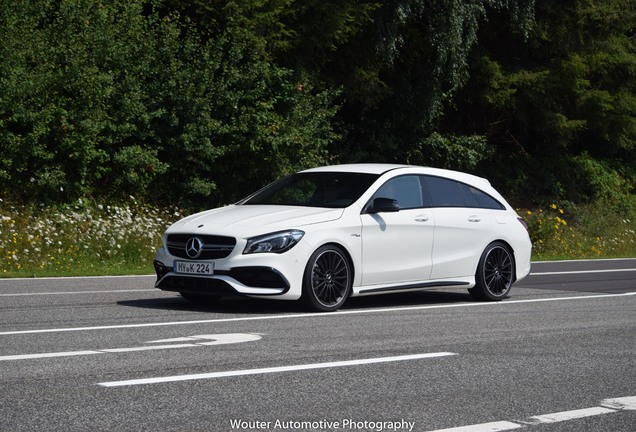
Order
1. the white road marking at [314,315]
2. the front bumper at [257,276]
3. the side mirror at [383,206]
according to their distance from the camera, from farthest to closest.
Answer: the side mirror at [383,206] → the front bumper at [257,276] → the white road marking at [314,315]

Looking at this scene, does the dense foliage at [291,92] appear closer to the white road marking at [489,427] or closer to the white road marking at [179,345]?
the white road marking at [179,345]

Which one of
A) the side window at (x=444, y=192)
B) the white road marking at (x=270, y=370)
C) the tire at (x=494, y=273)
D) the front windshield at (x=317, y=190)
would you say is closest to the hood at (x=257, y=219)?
the front windshield at (x=317, y=190)

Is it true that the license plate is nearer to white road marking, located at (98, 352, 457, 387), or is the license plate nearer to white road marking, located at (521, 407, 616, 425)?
white road marking, located at (98, 352, 457, 387)

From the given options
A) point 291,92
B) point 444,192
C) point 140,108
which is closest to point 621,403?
point 444,192

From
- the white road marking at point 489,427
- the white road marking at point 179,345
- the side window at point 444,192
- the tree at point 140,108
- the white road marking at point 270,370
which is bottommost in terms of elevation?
the white road marking at point 489,427

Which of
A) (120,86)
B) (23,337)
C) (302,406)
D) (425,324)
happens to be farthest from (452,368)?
(120,86)

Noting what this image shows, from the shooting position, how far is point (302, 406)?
257 inches

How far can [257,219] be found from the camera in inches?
462

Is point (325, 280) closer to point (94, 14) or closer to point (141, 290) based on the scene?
point (141, 290)

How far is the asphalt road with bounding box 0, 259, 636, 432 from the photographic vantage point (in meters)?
6.24

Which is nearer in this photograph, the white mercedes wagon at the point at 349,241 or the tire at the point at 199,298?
the white mercedes wagon at the point at 349,241

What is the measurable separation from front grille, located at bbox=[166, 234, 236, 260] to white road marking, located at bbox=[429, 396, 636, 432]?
5.20 m

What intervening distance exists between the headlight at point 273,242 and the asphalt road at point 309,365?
0.67 m

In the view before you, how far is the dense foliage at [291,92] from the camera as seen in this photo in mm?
20844
